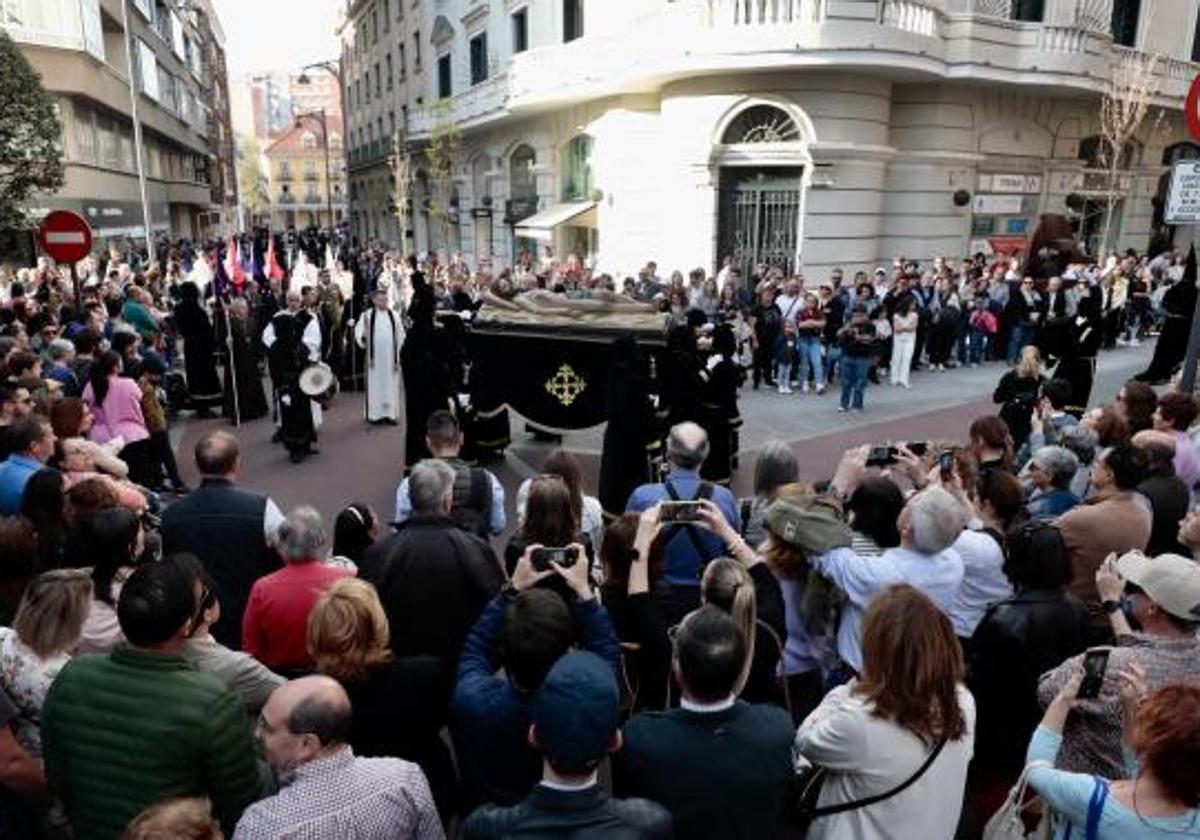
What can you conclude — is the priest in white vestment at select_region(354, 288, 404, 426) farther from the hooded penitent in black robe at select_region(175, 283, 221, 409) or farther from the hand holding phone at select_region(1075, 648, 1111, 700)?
the hand holding phone at select_region(1075, 648, 1111, 700)

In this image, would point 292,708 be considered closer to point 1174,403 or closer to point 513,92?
point 1174,403

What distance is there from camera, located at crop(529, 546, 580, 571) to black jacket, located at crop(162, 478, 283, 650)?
6.47 feet

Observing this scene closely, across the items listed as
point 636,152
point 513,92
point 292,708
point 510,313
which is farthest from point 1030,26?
point 292,708

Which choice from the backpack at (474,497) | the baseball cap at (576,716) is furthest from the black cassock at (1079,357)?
the baseball cap at (576,716)

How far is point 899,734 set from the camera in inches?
101

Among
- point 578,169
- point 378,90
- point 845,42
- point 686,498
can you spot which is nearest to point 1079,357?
point 686,498

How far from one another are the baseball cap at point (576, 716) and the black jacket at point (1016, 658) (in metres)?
1.91

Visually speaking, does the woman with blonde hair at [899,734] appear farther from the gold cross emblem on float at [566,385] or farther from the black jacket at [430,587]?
the gold cross emblem on float at [566,385]

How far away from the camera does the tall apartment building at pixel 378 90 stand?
3822 cm

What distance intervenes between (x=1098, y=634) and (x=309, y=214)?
111 metres

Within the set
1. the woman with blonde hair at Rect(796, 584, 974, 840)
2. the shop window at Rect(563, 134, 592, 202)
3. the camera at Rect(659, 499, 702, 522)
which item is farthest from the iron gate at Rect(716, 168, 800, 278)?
the woman with blonde hair at Rect(796, 584, 974, 840)

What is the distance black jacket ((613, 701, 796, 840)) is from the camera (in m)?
2.46

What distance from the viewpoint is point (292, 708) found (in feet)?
7.79

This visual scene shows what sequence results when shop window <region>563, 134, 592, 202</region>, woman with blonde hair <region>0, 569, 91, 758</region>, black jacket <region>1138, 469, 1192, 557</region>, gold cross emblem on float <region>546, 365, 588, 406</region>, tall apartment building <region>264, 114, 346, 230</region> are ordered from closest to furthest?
woman with blonde hair <region>0, 569, 91, 758</region>
black jacket <region>1138, 469, 1192, 557</region>
gold cross emblem on float <region>546, 365, 588, 406</region>
shop window <region>563, 134, 592, 202</region>
tall apartment building <region>264, 114, 346, 230</region>
